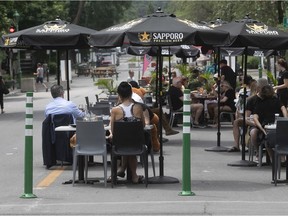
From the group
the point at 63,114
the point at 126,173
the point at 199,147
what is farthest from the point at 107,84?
the point at 126,173

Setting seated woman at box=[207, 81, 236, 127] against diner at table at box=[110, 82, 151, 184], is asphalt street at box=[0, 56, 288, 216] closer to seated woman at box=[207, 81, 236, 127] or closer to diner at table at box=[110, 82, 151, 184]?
diner at table at box=[110, 82, 151, 184]

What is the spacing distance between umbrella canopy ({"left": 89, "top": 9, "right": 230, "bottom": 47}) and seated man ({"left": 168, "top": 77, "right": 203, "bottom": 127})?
396 inches

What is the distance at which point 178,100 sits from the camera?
24.4 meters

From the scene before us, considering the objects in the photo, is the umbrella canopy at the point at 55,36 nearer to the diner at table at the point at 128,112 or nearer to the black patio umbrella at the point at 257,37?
the black patio umbrella at the point at 257,37

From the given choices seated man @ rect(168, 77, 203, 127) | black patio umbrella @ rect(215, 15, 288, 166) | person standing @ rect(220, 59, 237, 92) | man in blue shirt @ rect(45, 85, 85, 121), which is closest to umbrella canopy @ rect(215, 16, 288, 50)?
black patio umbrella @ rect(215, 15, 288, 166)

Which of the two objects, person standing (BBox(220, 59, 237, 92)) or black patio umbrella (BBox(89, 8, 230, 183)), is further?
person standing (BBox(220, 59, 237, 92))

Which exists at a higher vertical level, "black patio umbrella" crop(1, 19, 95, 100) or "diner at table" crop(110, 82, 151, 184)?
"black patio umbrella" crop(1, 19, 95, 100)

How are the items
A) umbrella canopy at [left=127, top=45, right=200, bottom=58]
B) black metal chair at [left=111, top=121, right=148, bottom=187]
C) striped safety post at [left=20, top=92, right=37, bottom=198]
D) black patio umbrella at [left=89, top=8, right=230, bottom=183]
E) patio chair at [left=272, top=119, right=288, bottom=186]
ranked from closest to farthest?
striped safety post at [left=20, top=92, right=37, bottom=198], black metal chair at [left=111, top=121, right=148, bottom=187], black patio umbrella at [left=89, top=8, right=230, bottom=183], patio chair at [left=272, top=119, right=288, bottom=186], umbrella canopy at [left=127, top=45, right=200, bottom=58]

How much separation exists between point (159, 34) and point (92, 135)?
1894 millimetres

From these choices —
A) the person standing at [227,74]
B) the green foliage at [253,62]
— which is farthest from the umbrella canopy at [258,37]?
the green foliage at [253,62]

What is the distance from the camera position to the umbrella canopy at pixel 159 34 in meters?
13.1

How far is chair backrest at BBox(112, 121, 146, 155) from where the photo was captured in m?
13.0

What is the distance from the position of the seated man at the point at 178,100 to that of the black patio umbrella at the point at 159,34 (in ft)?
32.8

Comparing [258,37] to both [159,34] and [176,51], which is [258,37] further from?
[176,51]
